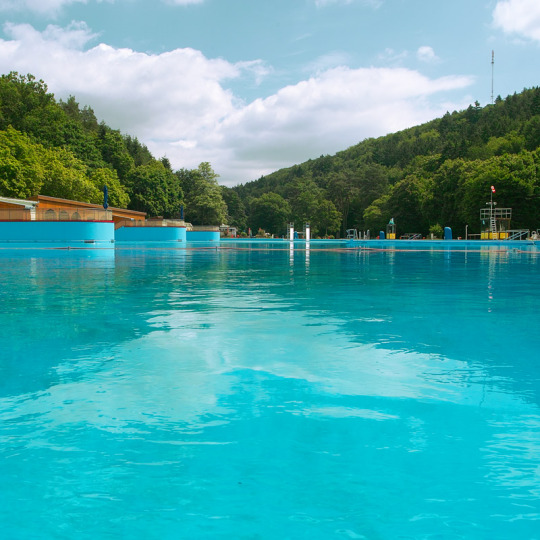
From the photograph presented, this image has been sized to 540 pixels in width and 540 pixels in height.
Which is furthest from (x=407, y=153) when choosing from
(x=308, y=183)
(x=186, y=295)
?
(x=186, y=295)

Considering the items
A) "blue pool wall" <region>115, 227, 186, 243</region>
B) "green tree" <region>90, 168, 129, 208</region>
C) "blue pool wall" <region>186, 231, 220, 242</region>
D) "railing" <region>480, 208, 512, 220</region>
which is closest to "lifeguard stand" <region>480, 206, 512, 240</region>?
"railing" <region>480, 208, 512, 220</region>

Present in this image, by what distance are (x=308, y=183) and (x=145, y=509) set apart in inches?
5042

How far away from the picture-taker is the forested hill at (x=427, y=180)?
2544 inches

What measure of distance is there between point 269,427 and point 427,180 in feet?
269

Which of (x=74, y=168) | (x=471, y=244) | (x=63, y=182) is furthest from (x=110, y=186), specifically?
(x=471, y=244)

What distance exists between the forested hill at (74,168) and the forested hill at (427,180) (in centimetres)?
2852

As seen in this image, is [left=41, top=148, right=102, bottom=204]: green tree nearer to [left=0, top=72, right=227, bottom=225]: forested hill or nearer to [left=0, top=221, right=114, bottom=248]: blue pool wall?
[left=0, top=72, right=227, bottom=225]: forested hill

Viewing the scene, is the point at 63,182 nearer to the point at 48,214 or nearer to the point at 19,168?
the point at 19,168

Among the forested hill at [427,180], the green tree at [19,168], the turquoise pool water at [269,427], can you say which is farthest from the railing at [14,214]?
the forested hill at [427,180]

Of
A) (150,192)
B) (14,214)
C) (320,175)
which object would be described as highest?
(320,175)

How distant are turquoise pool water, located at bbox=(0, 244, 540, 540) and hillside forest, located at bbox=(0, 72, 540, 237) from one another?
152ft

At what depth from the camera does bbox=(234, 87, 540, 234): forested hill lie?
212 feet

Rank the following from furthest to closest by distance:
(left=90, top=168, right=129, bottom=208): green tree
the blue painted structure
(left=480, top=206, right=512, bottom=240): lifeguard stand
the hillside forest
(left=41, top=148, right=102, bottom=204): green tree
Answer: (left=90, top=168, right=129, bottom=208): green tree, the hillside forest, (left=480, top=206, right=512, bottom=240): lifeguard stand, (left=41, top=148, right=102, bottom=204): green tree, the blue painted structure

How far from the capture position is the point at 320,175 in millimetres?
143500
